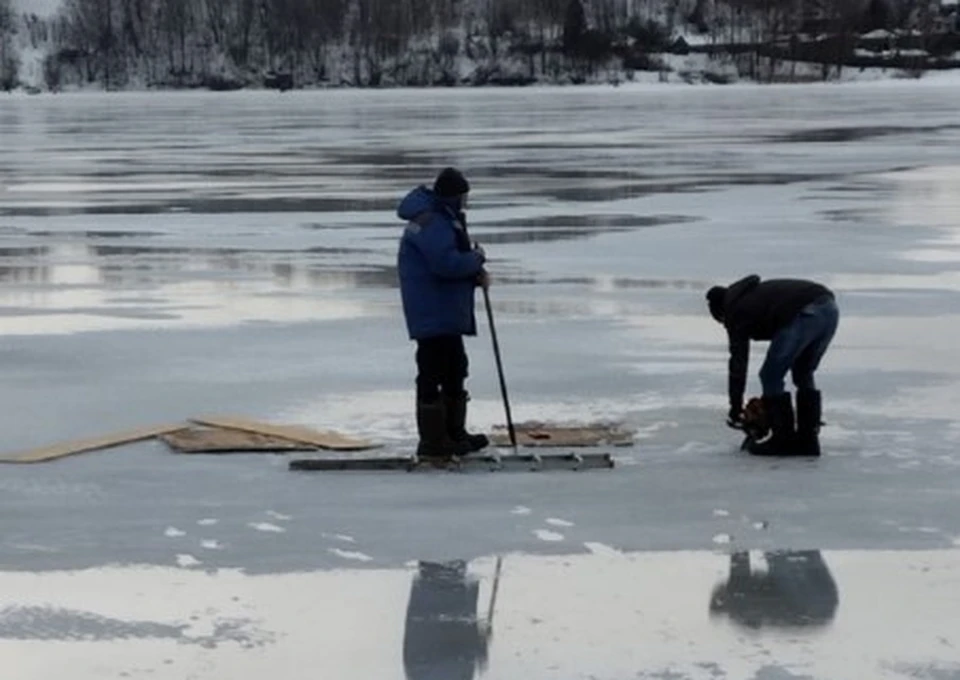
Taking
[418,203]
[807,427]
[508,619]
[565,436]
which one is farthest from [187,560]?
[807,427]

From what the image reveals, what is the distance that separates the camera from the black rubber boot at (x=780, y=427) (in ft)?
34.2

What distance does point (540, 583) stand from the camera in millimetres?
7887

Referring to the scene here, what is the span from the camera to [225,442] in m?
10.9

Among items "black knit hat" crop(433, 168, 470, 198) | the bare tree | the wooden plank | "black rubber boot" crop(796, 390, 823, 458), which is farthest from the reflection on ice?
the bare tree

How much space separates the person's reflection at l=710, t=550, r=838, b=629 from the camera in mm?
7344

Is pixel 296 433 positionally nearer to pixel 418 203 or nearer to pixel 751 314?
pixel 418 203

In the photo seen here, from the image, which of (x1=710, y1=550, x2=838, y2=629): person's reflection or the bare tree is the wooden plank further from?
the bare tree

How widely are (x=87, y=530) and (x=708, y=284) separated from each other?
966 centimetres

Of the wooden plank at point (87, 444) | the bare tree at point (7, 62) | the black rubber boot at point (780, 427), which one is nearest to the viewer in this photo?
the black rubber boot at point (780, 427)

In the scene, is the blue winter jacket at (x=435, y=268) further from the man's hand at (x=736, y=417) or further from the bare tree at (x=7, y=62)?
the bare tree at (x=7, y=62)

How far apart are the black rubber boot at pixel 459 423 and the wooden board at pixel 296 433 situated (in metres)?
0.56

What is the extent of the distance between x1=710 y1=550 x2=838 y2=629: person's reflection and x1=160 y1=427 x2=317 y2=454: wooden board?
3.19 m

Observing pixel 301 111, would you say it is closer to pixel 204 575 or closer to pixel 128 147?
pixel 128 147

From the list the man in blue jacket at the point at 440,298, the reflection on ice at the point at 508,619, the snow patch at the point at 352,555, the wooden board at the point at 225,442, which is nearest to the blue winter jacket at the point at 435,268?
the man in blue jacket at the point at 440,298
